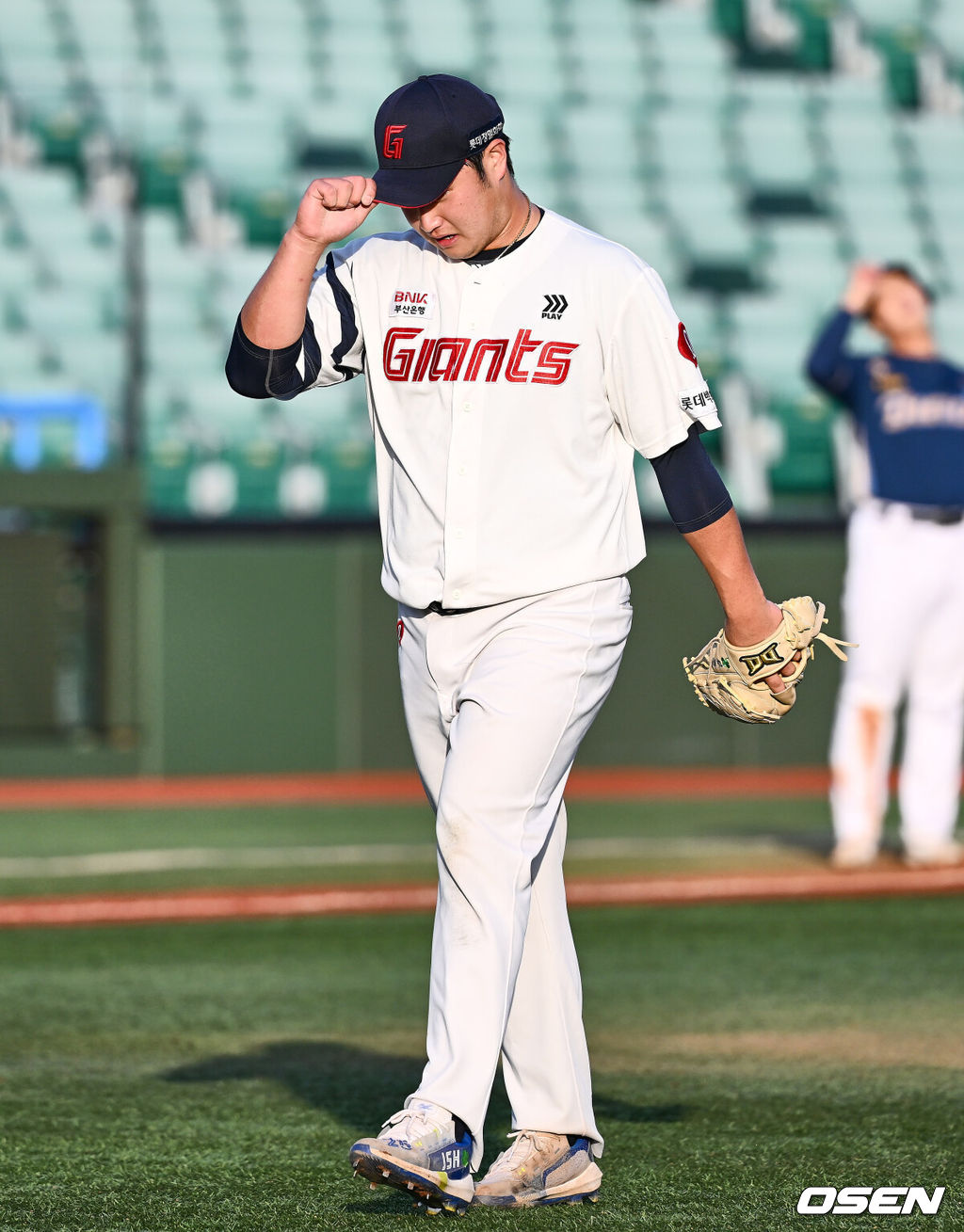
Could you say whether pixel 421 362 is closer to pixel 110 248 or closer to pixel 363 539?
pixel 363 539

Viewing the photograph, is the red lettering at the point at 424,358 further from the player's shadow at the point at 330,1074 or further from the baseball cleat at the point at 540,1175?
the player's shadow at the point at 330,1074

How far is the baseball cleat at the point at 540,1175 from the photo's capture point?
347 cm

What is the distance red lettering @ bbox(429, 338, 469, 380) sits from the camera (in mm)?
3488

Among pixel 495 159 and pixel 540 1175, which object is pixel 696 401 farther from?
pixel 540 1175

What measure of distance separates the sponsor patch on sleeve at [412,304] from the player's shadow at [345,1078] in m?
1.67

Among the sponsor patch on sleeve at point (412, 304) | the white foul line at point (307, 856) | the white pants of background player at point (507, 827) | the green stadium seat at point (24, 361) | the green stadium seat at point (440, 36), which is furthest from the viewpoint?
the green stadium seat at point (440, 36)

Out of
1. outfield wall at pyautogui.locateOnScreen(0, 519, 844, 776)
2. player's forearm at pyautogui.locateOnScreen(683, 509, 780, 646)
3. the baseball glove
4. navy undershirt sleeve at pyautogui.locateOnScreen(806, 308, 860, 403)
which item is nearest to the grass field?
the baseball glove

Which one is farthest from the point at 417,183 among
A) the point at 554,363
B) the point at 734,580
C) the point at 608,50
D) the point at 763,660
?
the point at 608,50

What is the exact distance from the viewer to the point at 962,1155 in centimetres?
385

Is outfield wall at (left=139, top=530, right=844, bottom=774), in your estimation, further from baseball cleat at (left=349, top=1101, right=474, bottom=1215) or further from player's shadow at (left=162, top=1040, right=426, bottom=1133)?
baseball cleat at (left=349, top=1101, right=474, bottom=1215)

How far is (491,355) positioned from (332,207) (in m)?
0.37

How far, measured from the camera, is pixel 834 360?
27.8ft

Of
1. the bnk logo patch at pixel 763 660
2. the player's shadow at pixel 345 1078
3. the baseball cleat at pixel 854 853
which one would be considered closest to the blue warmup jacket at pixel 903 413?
the baseball cleat at pixel 854 853

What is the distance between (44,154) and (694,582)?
251 inches
